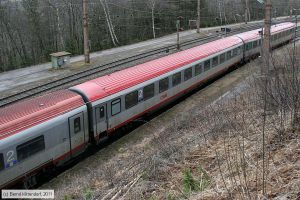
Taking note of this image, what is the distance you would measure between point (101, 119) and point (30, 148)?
139 inches

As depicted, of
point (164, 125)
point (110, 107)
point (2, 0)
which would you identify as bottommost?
point (164, 125)

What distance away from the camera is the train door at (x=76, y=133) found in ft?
42.6

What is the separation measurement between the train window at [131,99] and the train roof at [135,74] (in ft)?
1.27

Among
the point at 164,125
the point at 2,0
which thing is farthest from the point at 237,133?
the point at 2,0

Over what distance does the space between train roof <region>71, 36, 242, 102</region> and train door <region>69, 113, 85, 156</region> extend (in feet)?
3.30

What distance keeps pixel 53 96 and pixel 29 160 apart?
9.66 ft

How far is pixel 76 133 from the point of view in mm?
13219

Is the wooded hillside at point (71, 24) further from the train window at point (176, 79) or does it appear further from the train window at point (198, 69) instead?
the train window at point (176, 79)

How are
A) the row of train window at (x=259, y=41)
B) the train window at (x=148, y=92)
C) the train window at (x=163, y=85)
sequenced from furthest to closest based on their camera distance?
the row of train window at (x=259, y=41)
the train window at (x=163, y=85)
the train window at (x=148, y=92)

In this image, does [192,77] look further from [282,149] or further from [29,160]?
[282,149]

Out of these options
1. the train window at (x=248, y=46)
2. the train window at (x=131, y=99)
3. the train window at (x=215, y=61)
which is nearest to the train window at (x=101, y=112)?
the train window at (x=131, y=99)

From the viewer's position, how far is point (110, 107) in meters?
14.8

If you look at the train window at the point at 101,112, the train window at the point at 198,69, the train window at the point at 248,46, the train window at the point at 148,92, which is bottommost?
the train window at the point at 101,112

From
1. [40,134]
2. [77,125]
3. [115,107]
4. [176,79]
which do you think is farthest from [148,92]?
[40,134]
